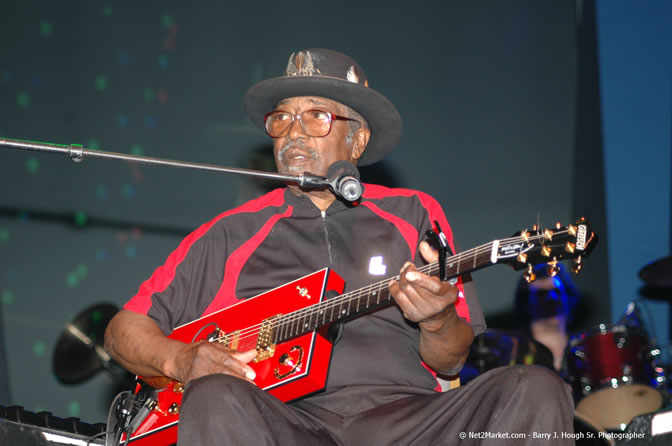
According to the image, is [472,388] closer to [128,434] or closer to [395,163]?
[128,434]

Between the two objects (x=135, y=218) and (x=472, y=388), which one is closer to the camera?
(x=472, y=388)

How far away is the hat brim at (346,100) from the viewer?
297cm

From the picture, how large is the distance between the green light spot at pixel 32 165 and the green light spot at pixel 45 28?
0.88 metres

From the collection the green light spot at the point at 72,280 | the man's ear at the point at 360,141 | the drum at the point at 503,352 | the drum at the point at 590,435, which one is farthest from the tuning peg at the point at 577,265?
the green light spot at the point at 72,280

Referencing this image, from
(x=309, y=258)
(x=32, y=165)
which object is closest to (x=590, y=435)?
(x=309, y=258)

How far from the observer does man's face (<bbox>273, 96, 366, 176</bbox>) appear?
291 cm

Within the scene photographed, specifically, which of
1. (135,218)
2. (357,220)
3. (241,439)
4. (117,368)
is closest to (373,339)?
(357,220)

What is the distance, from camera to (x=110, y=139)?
16.9 feet

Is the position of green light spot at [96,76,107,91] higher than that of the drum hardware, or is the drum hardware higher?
green light spot at [96,76,107,91]

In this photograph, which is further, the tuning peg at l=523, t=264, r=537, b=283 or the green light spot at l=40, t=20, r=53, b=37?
the green light spot at l=40, t=20, r=53, b=37

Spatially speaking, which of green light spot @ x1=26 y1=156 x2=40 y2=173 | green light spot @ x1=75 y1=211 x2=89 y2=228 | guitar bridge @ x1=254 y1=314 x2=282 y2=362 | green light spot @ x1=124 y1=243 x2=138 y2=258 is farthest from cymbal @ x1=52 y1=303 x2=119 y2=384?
guitar bridge @ x1=254 y1=314 x2=282 y2=362

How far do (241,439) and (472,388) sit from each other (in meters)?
0.67

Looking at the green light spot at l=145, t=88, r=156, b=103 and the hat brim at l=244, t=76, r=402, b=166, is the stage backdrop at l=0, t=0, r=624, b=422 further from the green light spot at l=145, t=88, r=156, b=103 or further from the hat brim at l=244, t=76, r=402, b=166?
the hat brim at l=244, t=76, r=402, b=166

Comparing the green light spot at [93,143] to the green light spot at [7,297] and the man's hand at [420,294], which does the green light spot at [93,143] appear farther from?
the man's hand at [420,294]
